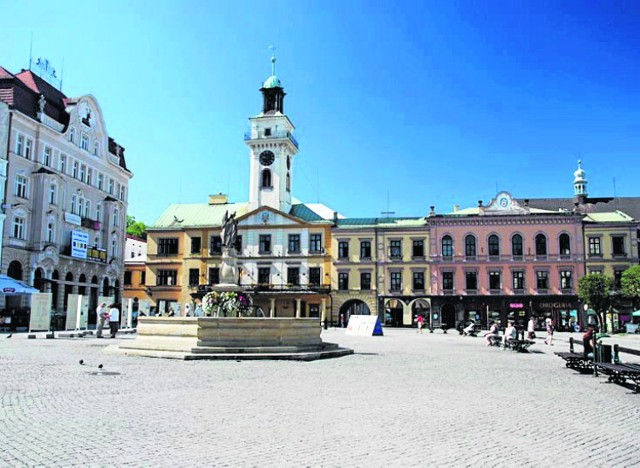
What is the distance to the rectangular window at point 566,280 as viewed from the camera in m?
54.5

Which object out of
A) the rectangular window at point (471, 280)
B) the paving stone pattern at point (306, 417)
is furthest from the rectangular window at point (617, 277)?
the paving stone pattern at point (306, 417)

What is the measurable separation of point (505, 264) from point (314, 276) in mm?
17902

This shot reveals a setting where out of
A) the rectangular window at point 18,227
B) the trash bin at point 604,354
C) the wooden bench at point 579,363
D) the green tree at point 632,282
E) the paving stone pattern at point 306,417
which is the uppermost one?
the rectangular window at point 18,227

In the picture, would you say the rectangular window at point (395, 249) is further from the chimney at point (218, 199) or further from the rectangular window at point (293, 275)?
the chimney at point (218, 199)

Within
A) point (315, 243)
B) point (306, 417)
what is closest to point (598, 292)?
point (315, 243)

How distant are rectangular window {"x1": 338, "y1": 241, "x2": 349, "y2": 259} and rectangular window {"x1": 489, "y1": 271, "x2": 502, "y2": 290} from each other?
1349cm

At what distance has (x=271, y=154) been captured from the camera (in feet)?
202

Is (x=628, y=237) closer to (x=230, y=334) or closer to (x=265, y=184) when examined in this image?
(x=265, y=184)

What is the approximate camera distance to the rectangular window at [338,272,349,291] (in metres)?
57.6

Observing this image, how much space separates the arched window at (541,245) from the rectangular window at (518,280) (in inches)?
95.5

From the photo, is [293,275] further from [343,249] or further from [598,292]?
[598,292]

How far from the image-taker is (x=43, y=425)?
7.88m

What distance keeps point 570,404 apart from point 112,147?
54237 mm

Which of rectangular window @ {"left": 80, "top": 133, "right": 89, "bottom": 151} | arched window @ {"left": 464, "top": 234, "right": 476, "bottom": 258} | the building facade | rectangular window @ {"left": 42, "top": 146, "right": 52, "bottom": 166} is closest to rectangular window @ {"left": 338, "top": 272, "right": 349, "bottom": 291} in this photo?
arched window @ {"left": 464, "top": 234, "right": 476, "bottom": 258}
